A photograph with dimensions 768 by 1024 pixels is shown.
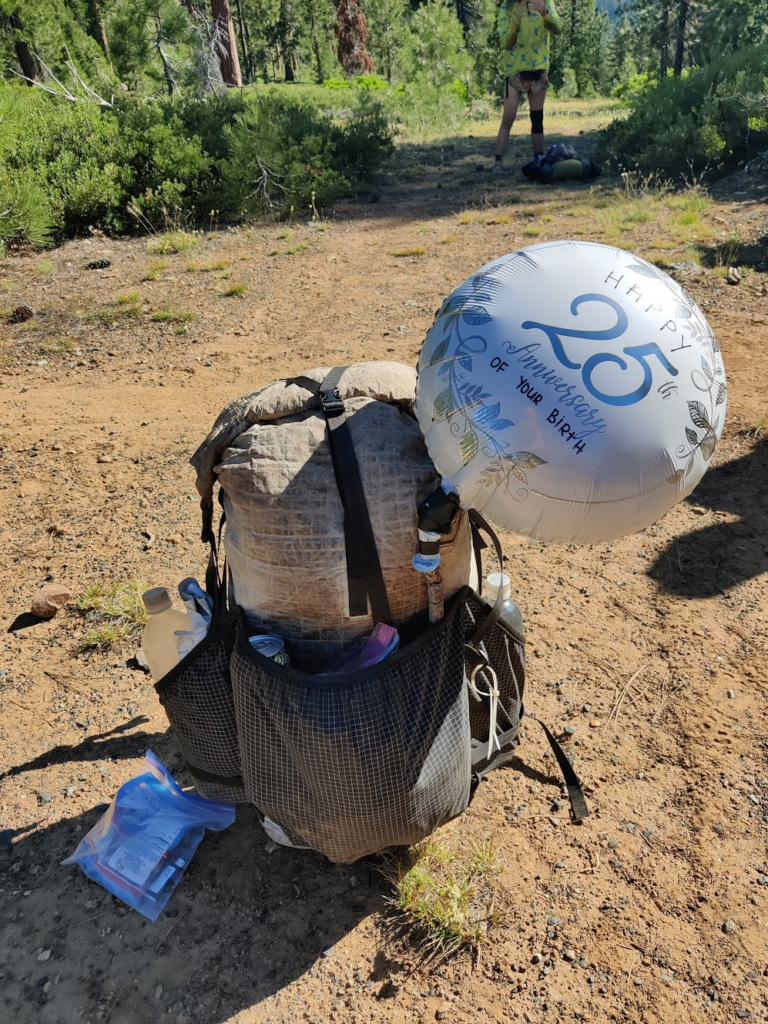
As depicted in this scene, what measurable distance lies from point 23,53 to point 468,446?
13903mm

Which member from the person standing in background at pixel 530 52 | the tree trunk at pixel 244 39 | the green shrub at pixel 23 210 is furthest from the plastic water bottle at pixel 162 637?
the tree trunk at pixel 244 39

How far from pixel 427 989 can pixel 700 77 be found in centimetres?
1228

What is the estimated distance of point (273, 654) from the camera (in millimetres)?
1793

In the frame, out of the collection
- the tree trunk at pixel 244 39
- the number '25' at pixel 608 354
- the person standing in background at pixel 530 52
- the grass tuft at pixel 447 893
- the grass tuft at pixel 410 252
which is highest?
the tree trunk at pixel 244 39

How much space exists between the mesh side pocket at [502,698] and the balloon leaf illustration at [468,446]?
611 mm

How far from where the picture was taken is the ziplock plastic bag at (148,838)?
2070 millimetres

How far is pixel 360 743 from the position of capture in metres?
1.71

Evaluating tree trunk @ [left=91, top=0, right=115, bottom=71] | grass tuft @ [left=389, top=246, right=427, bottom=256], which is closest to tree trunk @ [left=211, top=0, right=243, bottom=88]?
tree trunk @ [left=91, top=0, right=115, bottom=71]

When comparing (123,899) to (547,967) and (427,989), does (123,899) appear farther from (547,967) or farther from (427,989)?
(547,967)

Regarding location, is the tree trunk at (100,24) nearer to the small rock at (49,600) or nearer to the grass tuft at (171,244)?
the grass tuft at (171,244)

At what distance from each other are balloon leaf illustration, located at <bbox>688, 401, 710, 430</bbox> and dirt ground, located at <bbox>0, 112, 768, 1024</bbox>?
1.34 meters

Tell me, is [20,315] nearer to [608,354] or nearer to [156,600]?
[156,600]

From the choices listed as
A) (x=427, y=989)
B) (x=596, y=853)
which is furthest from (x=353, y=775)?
(x=596, y=853)

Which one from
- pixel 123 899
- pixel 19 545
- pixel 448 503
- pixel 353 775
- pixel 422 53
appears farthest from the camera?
pixel 422 53
